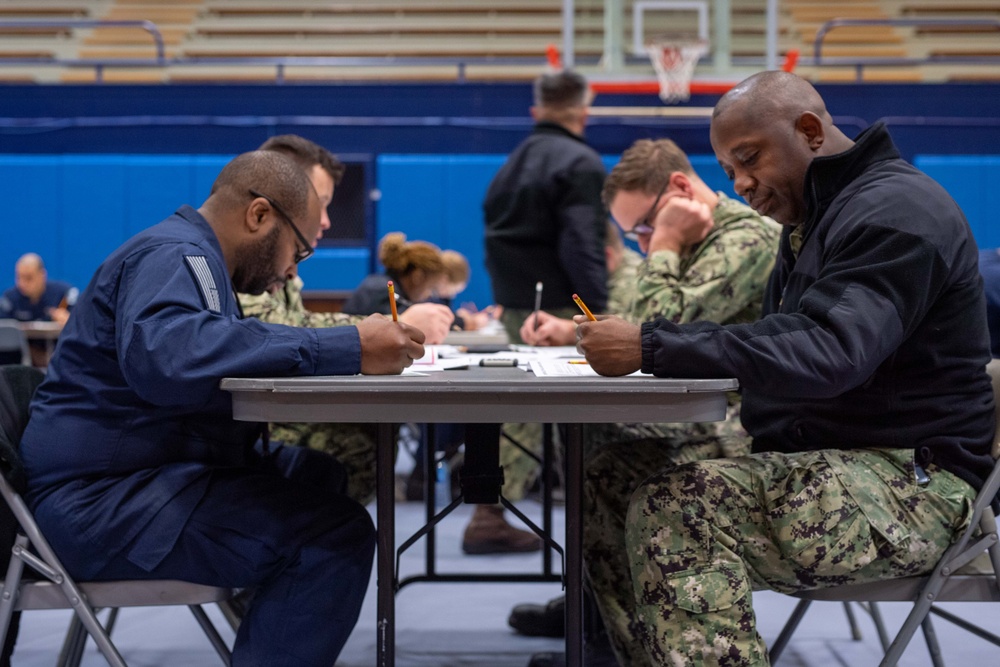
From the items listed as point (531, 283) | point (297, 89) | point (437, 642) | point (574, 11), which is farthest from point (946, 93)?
point (437, 642)

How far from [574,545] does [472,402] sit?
0.41 metres

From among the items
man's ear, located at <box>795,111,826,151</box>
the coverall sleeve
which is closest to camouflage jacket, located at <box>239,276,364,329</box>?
the coverall sleeve

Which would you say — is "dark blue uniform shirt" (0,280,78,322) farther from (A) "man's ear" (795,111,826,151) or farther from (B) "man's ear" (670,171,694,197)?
(A) "man's ear" (795,111,826,151)

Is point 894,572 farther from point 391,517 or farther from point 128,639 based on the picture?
Result: point 128,639

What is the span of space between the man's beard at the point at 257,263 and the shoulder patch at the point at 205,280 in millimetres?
208

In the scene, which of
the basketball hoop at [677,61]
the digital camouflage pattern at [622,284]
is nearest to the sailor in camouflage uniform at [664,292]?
the digital camouflage pattern at [622,284]

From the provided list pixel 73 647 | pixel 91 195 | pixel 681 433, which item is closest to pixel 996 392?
pixel 681 433

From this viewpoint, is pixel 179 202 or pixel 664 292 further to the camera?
pixel 179 202

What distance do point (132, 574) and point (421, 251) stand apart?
254 cm

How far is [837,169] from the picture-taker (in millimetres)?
1556

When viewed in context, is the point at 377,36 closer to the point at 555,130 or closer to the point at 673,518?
the point at 555,130

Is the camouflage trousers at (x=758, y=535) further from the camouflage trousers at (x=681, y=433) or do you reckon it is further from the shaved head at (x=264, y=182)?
the shaved head at (x=264, y=182)

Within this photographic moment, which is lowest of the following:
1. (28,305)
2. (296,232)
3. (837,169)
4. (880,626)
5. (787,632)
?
(28,305)

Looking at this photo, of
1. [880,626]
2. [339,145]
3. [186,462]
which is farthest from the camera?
[339,145]
